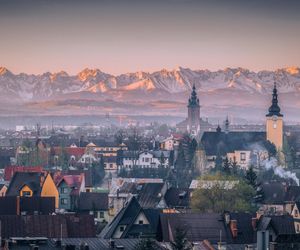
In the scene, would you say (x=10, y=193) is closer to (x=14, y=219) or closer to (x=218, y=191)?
(x=218, y=191)

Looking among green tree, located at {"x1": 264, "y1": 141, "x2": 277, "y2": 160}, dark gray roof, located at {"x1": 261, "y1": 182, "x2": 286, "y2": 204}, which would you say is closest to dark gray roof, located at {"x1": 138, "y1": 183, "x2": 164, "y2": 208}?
dark gray roof, located at {"x1": 261, "y1": 182, "x2": 286, "y2": 204}

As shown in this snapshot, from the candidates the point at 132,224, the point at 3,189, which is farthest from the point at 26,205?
the point at 3,189

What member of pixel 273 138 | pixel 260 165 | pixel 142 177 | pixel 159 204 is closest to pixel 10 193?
pixel 159 204

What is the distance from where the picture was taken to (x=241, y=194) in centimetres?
9244

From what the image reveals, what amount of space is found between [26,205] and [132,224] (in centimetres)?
839

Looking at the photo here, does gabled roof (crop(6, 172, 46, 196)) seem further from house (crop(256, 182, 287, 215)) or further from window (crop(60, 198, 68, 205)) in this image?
house (crop(256, 182, 287, 215))

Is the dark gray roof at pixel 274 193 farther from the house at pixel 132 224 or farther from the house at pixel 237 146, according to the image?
the house at pixel 237 146

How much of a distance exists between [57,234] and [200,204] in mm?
23744

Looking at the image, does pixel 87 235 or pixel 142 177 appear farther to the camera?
pixel 142 177

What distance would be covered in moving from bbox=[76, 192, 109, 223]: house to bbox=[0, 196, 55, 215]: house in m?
8.37

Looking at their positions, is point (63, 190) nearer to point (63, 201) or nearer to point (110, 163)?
point (63, 201)

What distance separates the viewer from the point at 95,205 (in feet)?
298

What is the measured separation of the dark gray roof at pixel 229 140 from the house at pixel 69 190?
70.9 metres

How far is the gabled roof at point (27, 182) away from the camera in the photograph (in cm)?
9776
